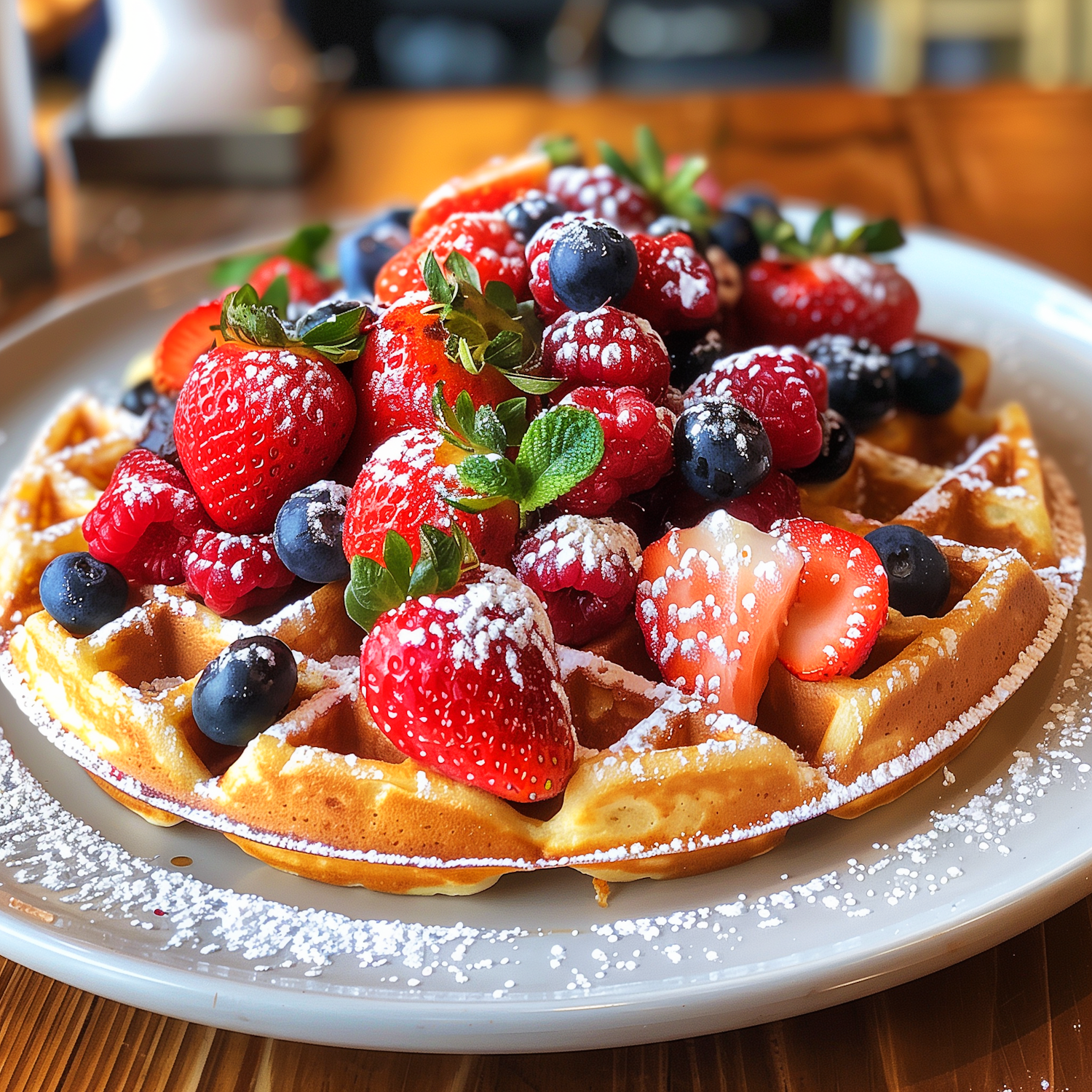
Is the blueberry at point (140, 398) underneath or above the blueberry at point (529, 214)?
underneath

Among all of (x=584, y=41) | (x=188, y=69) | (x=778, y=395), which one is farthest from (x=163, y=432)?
(x=584, y=41)

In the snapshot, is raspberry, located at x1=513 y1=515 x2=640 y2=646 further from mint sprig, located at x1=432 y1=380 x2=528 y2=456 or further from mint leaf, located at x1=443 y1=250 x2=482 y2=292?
mint leaf, located at x1=443 y1=250 x2=482 y2=292

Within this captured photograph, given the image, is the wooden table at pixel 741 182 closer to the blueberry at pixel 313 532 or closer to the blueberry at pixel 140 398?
the blueberry at pixel 313 532

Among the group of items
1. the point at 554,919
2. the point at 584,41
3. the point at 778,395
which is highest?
the point at 584,41

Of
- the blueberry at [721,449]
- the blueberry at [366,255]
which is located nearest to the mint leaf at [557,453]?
the blueberry at [721,449]

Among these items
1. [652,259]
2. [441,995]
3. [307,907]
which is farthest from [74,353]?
[441,995]

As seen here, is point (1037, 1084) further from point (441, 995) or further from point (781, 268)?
point (781, 268)

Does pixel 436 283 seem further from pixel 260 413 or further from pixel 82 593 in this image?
pixel 82 593
